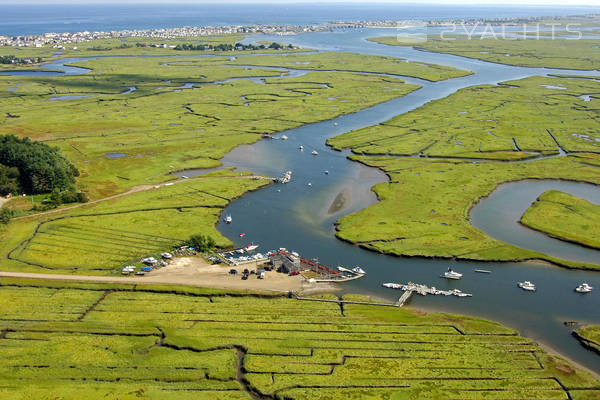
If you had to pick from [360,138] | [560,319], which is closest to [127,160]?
[360,138]

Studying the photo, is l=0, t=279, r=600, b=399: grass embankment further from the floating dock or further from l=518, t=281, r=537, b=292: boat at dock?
l=518, t=281, r=537, b=292: boat at dock

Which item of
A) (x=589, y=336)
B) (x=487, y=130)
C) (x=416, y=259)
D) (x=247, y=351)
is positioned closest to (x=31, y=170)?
(x=247, y=351)

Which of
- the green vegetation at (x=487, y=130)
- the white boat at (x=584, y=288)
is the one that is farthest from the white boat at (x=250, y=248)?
the green vegetation at (x=487, y=130)

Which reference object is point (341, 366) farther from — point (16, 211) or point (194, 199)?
point (16, 211)

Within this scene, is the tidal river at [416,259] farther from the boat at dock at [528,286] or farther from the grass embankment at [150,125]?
the grass embankment at [150,125]

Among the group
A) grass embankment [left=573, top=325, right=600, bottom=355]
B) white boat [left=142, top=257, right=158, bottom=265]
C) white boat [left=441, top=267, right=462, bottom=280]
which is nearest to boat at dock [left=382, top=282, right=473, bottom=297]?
white boat [left=441, top=267, right=462, bottom=280]

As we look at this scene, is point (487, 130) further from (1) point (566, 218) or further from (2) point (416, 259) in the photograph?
(2) point (416, 259)
